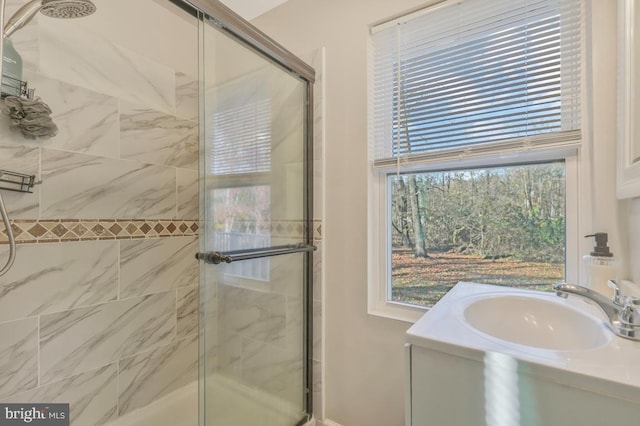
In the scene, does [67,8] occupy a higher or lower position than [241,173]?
higher

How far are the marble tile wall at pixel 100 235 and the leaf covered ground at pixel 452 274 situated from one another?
3.85 ft

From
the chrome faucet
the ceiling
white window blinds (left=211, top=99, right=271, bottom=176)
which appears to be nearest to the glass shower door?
white window blinds (left=211, top=99, right=271, bottom=176)

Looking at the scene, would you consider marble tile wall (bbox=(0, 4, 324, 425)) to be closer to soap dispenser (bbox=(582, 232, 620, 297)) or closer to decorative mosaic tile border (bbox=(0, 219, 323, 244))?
decorative mosaic tile border (bbox=(0, 219, 323, 244))

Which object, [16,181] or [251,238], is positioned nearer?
[16,181]

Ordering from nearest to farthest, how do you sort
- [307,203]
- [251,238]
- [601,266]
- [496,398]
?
[496,398] → [601,266] → [251,238] → [307,203]

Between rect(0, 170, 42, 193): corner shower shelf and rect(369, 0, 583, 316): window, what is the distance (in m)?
1.40

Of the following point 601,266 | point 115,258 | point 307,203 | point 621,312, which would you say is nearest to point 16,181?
point 115,258

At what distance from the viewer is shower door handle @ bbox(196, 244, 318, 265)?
111 centimetres

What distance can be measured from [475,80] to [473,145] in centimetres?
27

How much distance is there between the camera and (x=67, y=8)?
1002mm

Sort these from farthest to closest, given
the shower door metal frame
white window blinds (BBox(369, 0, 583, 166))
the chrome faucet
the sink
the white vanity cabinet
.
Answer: the shower door metal frame < white window blinds (BBox(369, 0, 583, 166)) < the sink < the chrome faucet < the white vanity cabinet

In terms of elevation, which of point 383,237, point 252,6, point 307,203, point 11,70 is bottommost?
point 383,237

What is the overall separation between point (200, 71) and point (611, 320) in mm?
1412

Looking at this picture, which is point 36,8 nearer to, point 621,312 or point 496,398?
point 496,398
